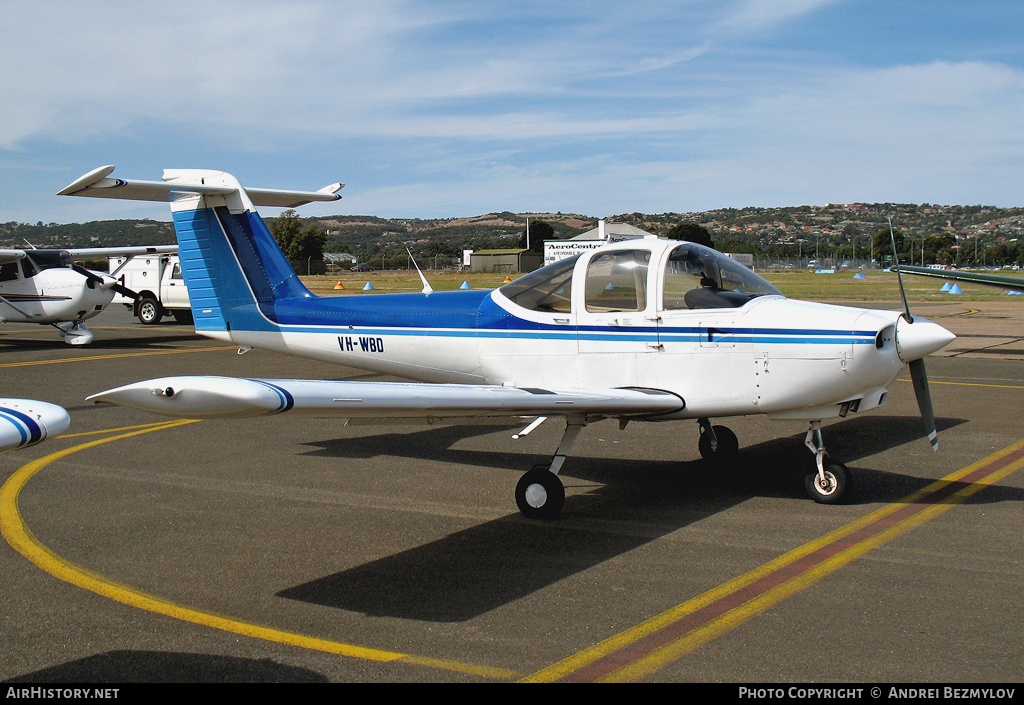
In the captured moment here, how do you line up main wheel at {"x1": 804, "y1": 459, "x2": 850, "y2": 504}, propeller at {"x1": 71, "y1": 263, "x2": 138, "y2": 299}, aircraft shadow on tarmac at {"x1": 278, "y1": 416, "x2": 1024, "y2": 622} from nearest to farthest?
aircraft shadow on tarmac at {"x1": 278, "y1": 416, "x2": 1024, "y2": 622} → main wheel at {"x1": 804, "y1": 459, "x2": 850, "y2": 504} → propeller at {"x1": 71, "y1": 263, "x2": 138, "y2": 299}

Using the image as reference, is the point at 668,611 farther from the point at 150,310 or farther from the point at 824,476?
the point at 150,310

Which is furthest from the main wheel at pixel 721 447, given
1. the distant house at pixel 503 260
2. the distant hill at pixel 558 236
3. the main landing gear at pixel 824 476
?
the distant hill at pixel 558 236

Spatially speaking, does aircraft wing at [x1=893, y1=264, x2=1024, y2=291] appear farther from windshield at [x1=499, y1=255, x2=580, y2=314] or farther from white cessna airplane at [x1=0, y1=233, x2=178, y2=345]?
white cessna airplane at [x1=0, y1=233, x2=178, y2=345]

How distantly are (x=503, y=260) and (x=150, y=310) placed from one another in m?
59.8

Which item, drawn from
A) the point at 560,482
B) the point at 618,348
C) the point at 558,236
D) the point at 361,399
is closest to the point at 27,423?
the point at 361,399

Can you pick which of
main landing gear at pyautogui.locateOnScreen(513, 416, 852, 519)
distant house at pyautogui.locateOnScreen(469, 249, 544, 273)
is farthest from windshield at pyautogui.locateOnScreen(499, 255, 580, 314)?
distant house at pyautogui.locateOnScreen(469, 249, 544, 273)

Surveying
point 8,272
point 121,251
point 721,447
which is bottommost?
point 721,447

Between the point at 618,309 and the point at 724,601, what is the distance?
2.81m

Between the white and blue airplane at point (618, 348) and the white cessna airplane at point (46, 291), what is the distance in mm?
13547

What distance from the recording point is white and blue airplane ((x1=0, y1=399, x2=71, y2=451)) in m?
2.91

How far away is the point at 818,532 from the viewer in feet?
18.9

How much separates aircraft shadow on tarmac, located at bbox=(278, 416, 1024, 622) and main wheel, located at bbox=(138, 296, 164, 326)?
63.7ft

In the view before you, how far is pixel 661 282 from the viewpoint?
6578mm
